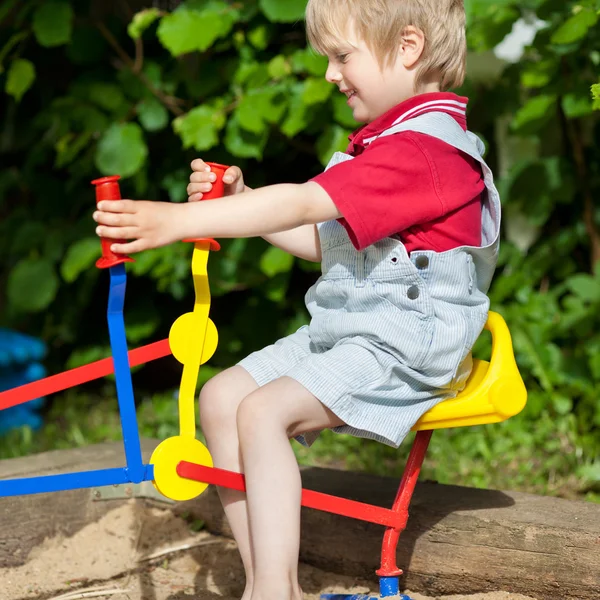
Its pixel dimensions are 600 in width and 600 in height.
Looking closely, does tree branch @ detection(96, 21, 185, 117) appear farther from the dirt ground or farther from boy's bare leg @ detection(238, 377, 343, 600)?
boy's bare leg @ detection(238, 377, 343, 600)

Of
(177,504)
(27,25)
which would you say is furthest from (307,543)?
(27,25)

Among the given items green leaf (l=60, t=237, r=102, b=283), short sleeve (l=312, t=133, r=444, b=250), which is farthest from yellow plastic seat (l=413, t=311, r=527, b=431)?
green leaf (l=60, t=237, r=102, b=283)

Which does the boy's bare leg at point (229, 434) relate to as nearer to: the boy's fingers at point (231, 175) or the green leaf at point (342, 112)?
the boy's fingers at point (231, 175)

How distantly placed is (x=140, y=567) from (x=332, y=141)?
1.41 metres

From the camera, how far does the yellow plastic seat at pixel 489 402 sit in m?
1.69

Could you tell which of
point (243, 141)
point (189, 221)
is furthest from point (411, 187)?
point (243, 141)

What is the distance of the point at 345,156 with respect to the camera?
6.10ft

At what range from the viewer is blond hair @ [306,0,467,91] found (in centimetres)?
171

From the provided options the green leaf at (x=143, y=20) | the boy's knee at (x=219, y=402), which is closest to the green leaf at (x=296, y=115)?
the green leaf at (x=143, y=20)

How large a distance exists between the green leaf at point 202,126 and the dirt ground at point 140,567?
3.83 feet

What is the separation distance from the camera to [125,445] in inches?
58.9

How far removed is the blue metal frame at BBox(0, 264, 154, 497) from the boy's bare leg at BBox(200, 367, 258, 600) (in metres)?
0.27

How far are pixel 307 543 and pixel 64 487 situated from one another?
86cm

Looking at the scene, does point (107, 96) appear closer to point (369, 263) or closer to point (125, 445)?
point (369, 263)
